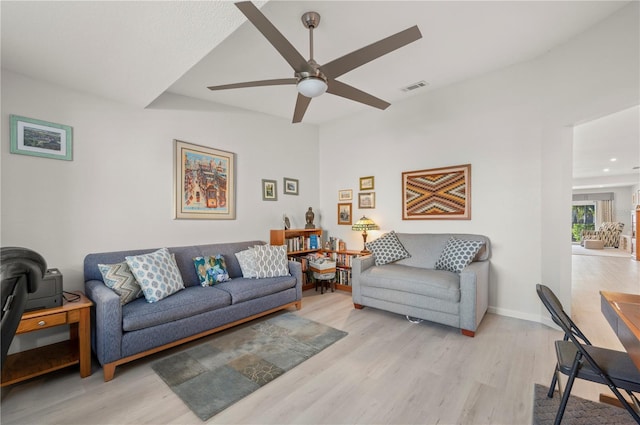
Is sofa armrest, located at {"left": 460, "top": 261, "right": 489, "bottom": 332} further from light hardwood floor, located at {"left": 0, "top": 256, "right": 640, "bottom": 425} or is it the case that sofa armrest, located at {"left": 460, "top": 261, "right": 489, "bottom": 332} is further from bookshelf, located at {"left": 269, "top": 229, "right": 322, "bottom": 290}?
bookshelf, located at {"left": 269, "top": 229, "right": 322, "bottom": 290}

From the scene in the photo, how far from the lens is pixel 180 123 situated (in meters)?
3.42

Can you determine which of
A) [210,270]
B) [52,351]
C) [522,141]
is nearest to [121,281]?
[52,351]

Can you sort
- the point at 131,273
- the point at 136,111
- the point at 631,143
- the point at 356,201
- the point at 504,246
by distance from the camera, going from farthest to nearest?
1. the point at 631,143
2. the point at 356,201
3. the point at 504,246
4. the point at 136,111
5. the point at 131,273

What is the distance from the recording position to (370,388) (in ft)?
6.51

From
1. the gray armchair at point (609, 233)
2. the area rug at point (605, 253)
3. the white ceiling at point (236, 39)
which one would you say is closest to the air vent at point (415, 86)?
the white ceiling at point (236, 39)

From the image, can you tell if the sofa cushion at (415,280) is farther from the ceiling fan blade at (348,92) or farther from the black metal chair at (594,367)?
the ceiling fan blade at (348,92)

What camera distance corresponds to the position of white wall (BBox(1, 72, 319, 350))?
2424 mm

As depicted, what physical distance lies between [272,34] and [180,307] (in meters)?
2.27

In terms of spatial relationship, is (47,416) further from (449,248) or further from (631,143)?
(631,143)

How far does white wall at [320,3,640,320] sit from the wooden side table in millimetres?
3708

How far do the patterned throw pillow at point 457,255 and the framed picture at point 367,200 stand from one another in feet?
4.67

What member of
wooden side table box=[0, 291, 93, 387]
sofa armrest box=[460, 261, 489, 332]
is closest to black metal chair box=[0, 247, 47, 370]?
wooden side table box=[0, 291, 93, 387]

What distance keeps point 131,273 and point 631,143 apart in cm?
829

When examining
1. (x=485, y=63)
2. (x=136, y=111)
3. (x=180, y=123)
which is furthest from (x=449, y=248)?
(x=136, y=111)
